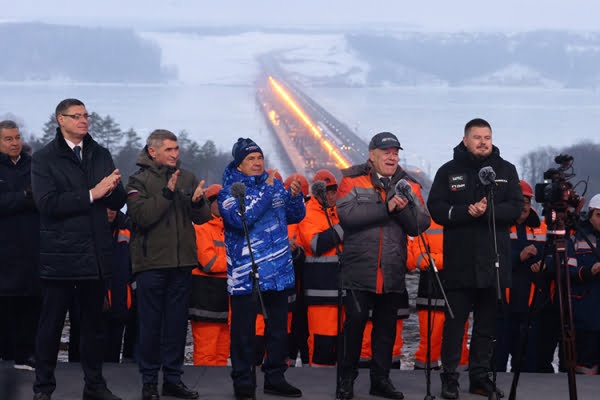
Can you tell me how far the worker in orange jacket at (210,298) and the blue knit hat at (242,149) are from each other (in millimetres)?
1402

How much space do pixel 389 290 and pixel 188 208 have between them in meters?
1.44

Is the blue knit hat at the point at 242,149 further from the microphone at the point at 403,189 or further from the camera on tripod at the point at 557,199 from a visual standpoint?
the camera on tripod at the point at 557,199

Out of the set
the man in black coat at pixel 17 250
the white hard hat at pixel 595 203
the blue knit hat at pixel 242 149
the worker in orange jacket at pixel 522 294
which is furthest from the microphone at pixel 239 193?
the white hard hat at pixel 595 203

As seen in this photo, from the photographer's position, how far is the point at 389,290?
4848mm

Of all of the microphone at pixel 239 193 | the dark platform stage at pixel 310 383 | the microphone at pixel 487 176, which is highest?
the microphone at pixel 487 176

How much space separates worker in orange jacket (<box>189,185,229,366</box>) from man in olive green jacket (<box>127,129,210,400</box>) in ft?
3.94

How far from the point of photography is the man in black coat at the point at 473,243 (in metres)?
→ 4.93

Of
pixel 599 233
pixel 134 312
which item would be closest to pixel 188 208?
pixel 134 312

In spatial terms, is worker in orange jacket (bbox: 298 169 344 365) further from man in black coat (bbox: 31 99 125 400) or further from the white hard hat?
the white hard hat

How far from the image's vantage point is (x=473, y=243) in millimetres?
4957

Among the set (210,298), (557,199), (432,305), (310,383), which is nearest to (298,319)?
(210,298)

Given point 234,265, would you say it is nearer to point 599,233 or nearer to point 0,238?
point 0,238

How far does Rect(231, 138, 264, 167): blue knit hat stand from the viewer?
16.0 ft

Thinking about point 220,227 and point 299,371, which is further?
point 220,227
